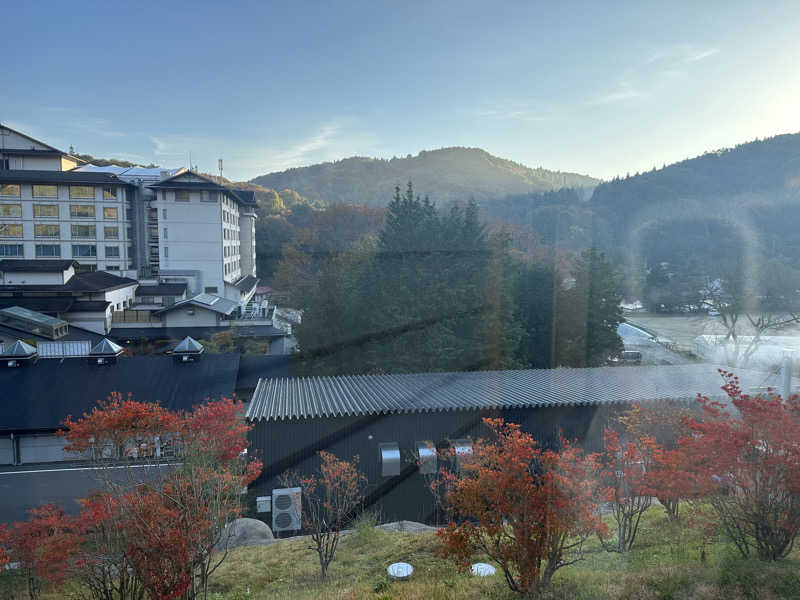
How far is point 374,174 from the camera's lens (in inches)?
3036

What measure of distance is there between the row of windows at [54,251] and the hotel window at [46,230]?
27.2 inches

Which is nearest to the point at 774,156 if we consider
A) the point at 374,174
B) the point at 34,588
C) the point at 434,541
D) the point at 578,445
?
the point at 374,174

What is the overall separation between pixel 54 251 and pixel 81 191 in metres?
4.22

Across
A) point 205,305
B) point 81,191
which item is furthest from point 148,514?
point 81,191

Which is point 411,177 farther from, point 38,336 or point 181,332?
point 38,336

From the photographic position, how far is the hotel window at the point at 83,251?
31.7 m

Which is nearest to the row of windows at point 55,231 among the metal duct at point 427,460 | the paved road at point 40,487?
the paved road at point 40,487

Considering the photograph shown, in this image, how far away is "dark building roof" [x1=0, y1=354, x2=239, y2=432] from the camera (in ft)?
37.9

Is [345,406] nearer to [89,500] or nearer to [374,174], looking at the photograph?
[89,500]

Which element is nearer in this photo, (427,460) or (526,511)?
(526,511)

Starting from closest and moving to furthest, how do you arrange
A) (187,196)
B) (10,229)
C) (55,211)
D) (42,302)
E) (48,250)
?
(42,302)
(10,229)
(55,211)
(48,250)
(187,196)

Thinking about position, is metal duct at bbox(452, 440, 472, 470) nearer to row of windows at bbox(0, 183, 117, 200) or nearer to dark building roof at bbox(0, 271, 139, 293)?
dark building roof at bbox(0, 271, 139, 293)

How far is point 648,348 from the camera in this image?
2372cm

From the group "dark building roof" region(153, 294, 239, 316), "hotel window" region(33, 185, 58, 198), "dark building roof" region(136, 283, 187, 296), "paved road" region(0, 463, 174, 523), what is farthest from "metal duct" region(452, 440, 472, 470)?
"hotel window" region(33, 185, 58, 198)
